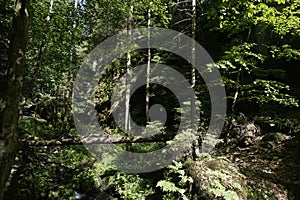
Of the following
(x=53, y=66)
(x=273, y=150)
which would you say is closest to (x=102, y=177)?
(x=273, y=150)

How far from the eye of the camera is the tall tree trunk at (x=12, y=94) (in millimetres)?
3018

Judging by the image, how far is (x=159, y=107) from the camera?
11.7m

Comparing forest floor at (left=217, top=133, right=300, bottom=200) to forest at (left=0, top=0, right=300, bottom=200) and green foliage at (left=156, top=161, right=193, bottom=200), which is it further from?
green foliage at (left=156, top=161, right=193, bottom=200)

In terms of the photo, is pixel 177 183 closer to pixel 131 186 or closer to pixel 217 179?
pixel 217 179

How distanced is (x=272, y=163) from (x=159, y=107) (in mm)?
5941

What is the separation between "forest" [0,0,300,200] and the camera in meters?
4.98

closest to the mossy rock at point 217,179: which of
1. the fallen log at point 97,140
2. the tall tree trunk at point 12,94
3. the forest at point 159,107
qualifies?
the forest at point 159,107

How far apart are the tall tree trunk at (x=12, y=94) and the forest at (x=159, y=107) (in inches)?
0.5

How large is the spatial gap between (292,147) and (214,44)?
5.81m

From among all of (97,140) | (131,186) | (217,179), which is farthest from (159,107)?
(217,179)

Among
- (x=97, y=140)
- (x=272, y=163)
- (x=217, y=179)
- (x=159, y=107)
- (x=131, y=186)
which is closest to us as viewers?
(x=217, y=179)

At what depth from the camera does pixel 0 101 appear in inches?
122

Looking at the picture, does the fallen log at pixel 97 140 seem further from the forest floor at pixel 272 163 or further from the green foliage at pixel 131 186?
the forest floor at pixel 272 163

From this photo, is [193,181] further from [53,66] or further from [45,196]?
[53,66]
